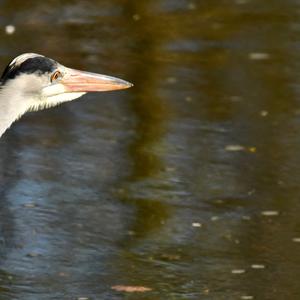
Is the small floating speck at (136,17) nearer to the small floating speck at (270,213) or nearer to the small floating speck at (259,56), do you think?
the small floating speck at (259,56)

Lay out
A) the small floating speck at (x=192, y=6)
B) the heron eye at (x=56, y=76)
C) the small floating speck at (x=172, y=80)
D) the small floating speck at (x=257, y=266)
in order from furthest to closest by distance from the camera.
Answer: the small floating speck at (x=192, y=6)
the small floating speck at (x=172, y=80)
the small floating speck at (x=257, y=266)
the heron eye at (x=56, y=76)

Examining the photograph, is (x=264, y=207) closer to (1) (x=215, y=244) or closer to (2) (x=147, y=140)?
(1) (x=215, y=244)

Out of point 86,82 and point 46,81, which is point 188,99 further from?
point 46,81

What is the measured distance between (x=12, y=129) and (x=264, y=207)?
2.47m

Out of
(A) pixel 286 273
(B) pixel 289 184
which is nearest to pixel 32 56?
(A) pixel 286 273

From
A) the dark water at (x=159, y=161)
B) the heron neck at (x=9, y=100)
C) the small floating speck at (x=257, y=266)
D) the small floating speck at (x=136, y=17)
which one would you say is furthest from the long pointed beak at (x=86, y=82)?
the small floating speck at (x=136, y=17)

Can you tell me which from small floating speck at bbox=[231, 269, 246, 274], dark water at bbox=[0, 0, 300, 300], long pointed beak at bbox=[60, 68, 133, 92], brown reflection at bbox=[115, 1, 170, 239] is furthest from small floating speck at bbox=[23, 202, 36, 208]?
small floating speck at bbox=[231, 269, 246, 274]

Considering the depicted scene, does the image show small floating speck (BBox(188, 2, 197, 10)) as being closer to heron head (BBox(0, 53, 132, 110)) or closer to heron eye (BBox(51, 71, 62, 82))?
heron head (BBox(0, 53, 132, 110))

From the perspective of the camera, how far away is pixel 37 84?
7.48 meters

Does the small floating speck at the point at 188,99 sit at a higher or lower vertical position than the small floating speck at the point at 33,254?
higher

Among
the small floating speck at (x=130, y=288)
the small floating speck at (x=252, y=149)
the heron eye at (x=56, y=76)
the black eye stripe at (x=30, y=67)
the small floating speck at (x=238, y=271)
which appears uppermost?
the black eye stripe at (x=30, y=67)

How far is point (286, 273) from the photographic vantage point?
7.63m

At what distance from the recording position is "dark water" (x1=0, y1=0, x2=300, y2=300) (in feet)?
25.2

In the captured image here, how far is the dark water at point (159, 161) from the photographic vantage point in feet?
25.2
